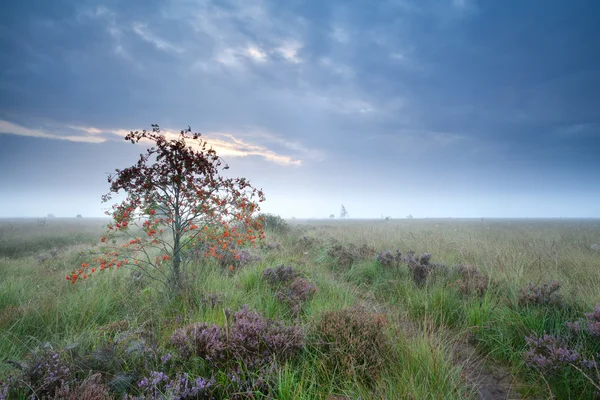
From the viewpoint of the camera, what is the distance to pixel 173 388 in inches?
94.3

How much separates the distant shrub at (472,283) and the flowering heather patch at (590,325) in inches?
68.2

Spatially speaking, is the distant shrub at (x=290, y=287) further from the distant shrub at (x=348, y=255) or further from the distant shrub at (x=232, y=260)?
the distant shrub at (x=348, y=255)

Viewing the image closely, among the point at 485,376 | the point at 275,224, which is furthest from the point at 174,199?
the point at 275,224

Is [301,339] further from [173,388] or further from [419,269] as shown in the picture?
[419,269]

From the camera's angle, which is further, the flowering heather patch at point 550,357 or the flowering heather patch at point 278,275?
A: the flowering heather patch at point 278,275

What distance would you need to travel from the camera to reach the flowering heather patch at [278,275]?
20.2 feet

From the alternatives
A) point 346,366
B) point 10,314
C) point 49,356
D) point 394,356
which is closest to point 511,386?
point 394,356

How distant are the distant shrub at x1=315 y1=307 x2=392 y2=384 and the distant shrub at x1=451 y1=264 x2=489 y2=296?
3.12 meters

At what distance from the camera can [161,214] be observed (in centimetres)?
550

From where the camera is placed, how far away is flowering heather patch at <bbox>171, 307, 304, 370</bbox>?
2.96 meters

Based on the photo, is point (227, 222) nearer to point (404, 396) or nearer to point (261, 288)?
point (261, 288)

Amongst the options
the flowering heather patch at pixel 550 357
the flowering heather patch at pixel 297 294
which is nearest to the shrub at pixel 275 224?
the flowering heather patch at pixel 297 294

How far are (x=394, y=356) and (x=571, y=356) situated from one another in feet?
6.16

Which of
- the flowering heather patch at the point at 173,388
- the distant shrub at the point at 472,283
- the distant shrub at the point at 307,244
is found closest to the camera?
the flowering heather patch at the point at 173,388
